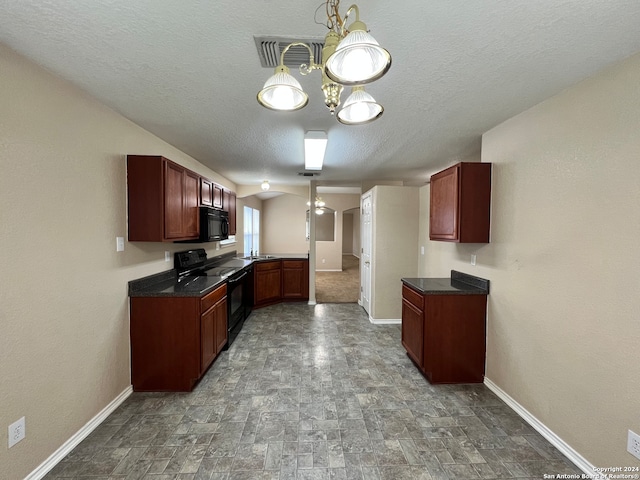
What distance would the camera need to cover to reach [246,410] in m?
2.23

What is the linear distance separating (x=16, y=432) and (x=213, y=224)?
2.51 m

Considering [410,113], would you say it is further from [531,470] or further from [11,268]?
[11,268]

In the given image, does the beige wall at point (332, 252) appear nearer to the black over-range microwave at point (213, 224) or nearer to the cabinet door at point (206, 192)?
the black over-range microwave at point (213, 224)

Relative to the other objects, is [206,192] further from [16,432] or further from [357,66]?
[357,66]

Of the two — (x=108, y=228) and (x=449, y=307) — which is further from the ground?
(x=108, y=228)

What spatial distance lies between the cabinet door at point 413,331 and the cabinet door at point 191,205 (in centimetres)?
265

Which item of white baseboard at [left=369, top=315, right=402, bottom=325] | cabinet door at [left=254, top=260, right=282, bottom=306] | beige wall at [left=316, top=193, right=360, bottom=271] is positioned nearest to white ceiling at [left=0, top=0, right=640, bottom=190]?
white baseboard at [left=369, top=315, right=402, bottom=325]

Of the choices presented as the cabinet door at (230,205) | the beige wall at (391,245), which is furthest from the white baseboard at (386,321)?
the cabinet door at (230,205)

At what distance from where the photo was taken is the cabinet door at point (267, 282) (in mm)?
5203

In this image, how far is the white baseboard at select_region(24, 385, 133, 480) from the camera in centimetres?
161

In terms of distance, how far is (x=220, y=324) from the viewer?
3123 mm

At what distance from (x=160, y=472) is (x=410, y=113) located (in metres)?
3.16

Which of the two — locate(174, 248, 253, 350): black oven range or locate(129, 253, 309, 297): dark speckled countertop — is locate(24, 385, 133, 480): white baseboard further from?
locate(174, 248, 253, 350): black oven range

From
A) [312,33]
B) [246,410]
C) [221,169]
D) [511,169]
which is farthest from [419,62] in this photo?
[221,169]
